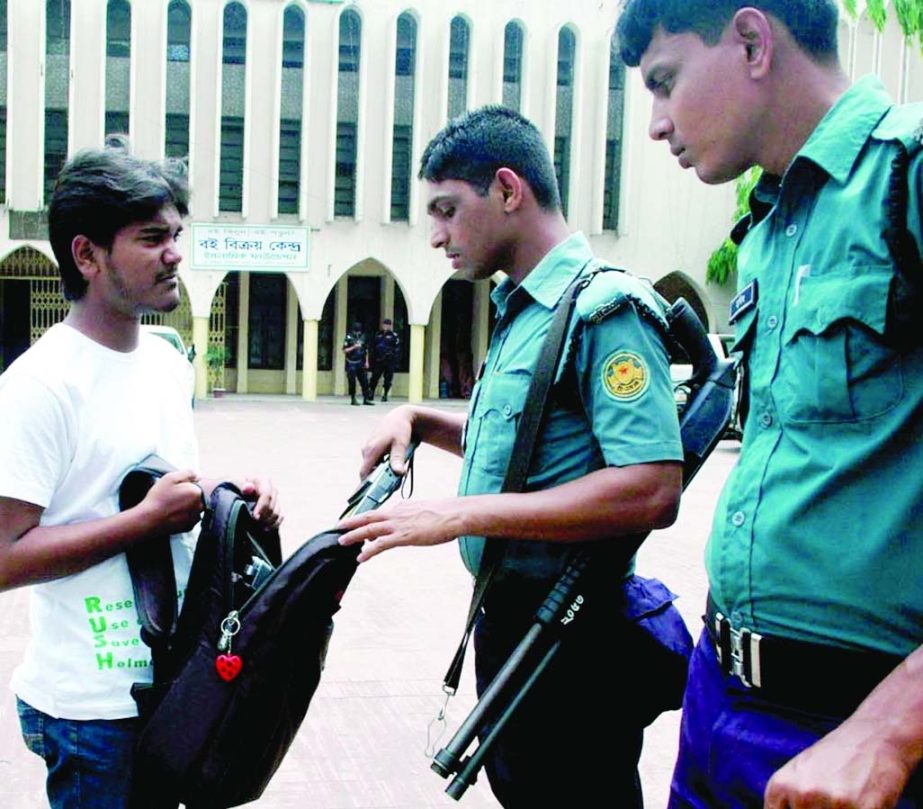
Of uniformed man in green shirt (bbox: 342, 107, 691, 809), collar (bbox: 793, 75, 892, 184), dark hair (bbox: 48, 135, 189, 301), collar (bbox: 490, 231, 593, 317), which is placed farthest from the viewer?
collar (bbox: 490, 231, 593, 317)

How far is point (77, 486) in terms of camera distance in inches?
83.7

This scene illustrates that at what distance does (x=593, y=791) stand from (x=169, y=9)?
2489 centimetres

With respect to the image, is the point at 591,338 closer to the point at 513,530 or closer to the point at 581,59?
the point at 513,530

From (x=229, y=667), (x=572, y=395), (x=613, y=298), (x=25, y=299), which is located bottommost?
(x=25, y=299)

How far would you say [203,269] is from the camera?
2455 cm

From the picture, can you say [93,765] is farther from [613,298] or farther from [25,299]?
[25,299]

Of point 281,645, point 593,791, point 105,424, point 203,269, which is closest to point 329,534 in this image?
point 281,645

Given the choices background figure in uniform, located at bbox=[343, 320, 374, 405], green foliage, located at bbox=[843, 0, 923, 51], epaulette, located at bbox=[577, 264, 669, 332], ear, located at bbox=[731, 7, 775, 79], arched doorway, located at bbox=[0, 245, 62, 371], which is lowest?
background figure in uniform, located at bbox=[343, 320, 374, 405]

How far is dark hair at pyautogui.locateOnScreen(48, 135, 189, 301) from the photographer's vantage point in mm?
2211

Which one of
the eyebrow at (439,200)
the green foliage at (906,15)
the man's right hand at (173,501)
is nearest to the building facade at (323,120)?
the green foliage at (906,15)

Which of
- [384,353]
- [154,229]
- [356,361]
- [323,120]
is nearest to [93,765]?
[154,229]

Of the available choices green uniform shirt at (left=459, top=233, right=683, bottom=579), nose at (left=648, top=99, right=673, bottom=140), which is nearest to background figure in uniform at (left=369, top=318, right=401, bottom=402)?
green uniform shirt at (left=459, top=233, right=683, bottom=579)

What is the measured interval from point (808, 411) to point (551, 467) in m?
0.83

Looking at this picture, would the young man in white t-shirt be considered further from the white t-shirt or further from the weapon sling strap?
the weapon sling strap
